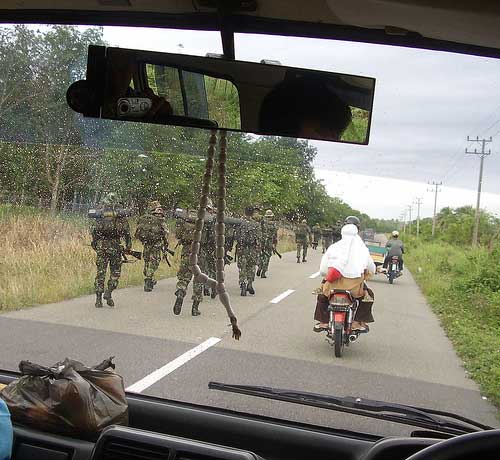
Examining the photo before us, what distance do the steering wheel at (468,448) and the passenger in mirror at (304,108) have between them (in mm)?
1477

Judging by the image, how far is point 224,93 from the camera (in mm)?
2760

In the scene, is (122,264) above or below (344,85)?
below

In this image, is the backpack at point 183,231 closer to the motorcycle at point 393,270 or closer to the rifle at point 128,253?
the rifle at point 128,253

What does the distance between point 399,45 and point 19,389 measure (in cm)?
247

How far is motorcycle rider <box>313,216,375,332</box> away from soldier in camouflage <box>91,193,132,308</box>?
2226 mm

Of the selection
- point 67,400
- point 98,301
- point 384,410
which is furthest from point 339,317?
point 67,400

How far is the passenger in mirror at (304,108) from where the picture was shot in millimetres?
2779

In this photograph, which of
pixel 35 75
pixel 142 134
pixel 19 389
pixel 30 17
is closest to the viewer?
pixel 19 389

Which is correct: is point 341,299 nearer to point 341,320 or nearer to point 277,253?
point 341,320

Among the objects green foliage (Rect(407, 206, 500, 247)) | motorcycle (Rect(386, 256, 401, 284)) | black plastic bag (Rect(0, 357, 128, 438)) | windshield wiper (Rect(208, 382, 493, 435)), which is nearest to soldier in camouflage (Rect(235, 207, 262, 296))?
windshield wiper (Rect(208, 382, 493, 435))

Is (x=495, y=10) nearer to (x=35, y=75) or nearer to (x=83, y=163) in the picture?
(x=35, y=75)

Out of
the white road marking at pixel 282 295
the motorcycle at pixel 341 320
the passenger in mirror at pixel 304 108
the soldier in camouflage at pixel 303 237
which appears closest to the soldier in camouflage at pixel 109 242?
the soldier in camouflage at pixel 303 237

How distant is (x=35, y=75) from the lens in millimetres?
4160

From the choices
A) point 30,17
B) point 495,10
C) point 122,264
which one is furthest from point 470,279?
point 30,17
